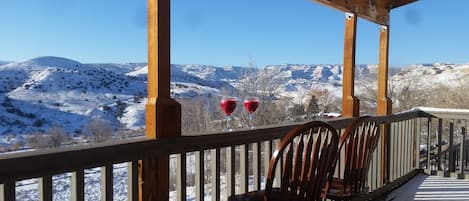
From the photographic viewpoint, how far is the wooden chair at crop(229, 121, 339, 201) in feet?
5.46

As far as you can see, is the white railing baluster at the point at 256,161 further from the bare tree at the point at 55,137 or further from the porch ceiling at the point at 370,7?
the bare tree at the point at 55,137

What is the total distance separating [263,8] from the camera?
1573 cm

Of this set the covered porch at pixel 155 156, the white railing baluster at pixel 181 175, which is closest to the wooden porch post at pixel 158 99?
the covered porch at pixel 155 156

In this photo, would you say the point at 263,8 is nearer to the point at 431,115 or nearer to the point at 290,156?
the point at 431,115

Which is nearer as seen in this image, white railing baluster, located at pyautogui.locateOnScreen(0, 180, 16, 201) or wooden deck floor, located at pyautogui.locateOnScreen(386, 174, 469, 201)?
white railing baluster, located at pyautogui.locateOnScreen(0, 180, 16, 201)

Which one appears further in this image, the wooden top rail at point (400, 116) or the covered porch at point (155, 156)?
the wooden top rail at point (400, 116)

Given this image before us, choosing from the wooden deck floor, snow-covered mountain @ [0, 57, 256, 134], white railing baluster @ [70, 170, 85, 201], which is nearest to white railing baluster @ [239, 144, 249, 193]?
white railing baluster @ [70, 170, 85, 201]

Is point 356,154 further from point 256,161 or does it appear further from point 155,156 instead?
point 155,156

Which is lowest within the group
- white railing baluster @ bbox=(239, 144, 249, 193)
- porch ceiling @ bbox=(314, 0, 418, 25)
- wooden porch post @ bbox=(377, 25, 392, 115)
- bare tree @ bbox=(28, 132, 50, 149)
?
bare tree @ bbox=(28, 132, 50, 149)

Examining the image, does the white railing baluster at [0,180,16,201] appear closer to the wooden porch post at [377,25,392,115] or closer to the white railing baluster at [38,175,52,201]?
the white railing baluster at [38,175,52,201]

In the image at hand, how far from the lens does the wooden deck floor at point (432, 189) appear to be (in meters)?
3.61

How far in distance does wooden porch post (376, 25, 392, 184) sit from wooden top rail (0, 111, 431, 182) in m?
2.15

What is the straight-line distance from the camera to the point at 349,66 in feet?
11.7

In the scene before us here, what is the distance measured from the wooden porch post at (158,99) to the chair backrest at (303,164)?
1.65ft
